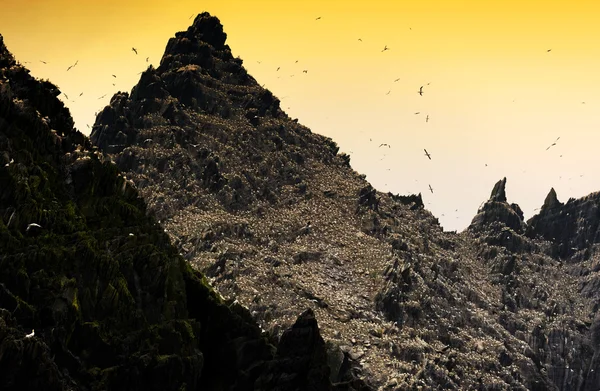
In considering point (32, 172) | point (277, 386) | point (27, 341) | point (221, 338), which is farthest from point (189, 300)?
point (27, 341)

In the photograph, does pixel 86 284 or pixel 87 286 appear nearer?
pixel 87 286

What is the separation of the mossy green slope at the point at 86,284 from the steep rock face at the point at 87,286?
0.37 feet

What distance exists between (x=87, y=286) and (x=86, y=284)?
242mm

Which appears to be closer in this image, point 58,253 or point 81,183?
point 58,253

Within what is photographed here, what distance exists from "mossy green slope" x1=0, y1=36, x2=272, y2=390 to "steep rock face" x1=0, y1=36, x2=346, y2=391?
0.37 ft

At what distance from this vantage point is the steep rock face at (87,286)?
96.4 metres

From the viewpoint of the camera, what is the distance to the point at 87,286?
341 feet

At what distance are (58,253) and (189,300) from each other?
2043cm

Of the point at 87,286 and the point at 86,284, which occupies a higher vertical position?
the point at 86,284

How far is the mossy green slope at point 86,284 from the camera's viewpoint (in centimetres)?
9638

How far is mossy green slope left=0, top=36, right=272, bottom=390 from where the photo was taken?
316ft

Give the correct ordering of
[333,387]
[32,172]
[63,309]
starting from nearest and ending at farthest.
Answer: [63,309] → [32,172] → [333,387]

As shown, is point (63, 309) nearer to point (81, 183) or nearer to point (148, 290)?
point (148, 290)

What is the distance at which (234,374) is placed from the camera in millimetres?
114875
